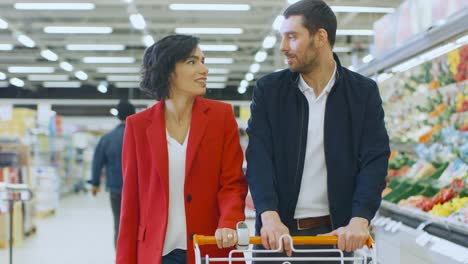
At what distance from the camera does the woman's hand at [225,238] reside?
1.98 meters

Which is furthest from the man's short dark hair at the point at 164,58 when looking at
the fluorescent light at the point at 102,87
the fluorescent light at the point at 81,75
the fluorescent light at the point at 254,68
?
the fluorescent light at the point at 102,87

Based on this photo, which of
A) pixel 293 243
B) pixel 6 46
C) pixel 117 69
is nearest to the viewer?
pixel 293 243

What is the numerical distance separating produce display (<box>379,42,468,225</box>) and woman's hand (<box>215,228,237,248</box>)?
2267mm

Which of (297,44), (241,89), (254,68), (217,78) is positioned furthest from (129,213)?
(241,89)

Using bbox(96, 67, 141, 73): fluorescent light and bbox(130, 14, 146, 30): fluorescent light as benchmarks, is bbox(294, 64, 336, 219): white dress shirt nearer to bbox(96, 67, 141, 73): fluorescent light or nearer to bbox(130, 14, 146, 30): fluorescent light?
bbox(130, 14, 146, 30): fluorescent light

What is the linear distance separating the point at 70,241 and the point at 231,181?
769cm

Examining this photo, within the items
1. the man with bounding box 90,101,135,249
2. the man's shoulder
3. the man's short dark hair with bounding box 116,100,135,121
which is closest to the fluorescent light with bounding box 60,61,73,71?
the man with bounding box 90,101,135,249

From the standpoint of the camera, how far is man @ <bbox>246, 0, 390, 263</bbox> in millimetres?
2088

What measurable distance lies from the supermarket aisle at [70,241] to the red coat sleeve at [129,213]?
5.17m

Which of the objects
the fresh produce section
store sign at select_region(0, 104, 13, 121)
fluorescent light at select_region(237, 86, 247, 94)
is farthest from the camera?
fluorescent light at select_region(237, 86, 247, 94)

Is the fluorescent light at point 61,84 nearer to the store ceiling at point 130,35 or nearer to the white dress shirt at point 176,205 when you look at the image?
the store ceiling at point 130,35

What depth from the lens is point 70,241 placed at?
9.48m

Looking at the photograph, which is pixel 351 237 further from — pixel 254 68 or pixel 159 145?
pixel 254 68

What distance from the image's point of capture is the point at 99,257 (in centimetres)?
784
